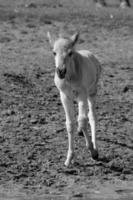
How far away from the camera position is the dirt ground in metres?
9.45

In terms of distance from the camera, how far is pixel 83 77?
9898 millimetres

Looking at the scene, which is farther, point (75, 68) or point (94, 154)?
point (94, 154)

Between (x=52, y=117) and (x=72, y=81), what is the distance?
8.55 ft

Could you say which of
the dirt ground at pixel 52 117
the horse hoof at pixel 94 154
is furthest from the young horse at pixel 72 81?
the dirt ground at pixel 52 117

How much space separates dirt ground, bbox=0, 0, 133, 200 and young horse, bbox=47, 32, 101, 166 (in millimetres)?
445

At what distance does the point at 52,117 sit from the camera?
12.2 meters

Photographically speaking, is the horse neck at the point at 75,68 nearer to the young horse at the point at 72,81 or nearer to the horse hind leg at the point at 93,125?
the young horse at the point at 72,81

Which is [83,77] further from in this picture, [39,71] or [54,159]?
[39,71]

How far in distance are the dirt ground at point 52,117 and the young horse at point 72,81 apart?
0.45 metres

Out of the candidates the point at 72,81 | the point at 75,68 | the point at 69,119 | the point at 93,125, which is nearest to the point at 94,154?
the point at 93,125

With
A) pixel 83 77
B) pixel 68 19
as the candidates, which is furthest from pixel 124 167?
pixel 68 19

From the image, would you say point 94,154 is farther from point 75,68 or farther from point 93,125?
point 75,68

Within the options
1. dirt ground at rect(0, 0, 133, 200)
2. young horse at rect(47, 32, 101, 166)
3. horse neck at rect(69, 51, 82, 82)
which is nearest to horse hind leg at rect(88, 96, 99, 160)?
young horse at rect(47, 32, 101, 166)

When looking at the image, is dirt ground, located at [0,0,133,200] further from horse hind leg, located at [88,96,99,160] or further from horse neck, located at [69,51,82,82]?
horse neck, located at [69,51,82,82]
